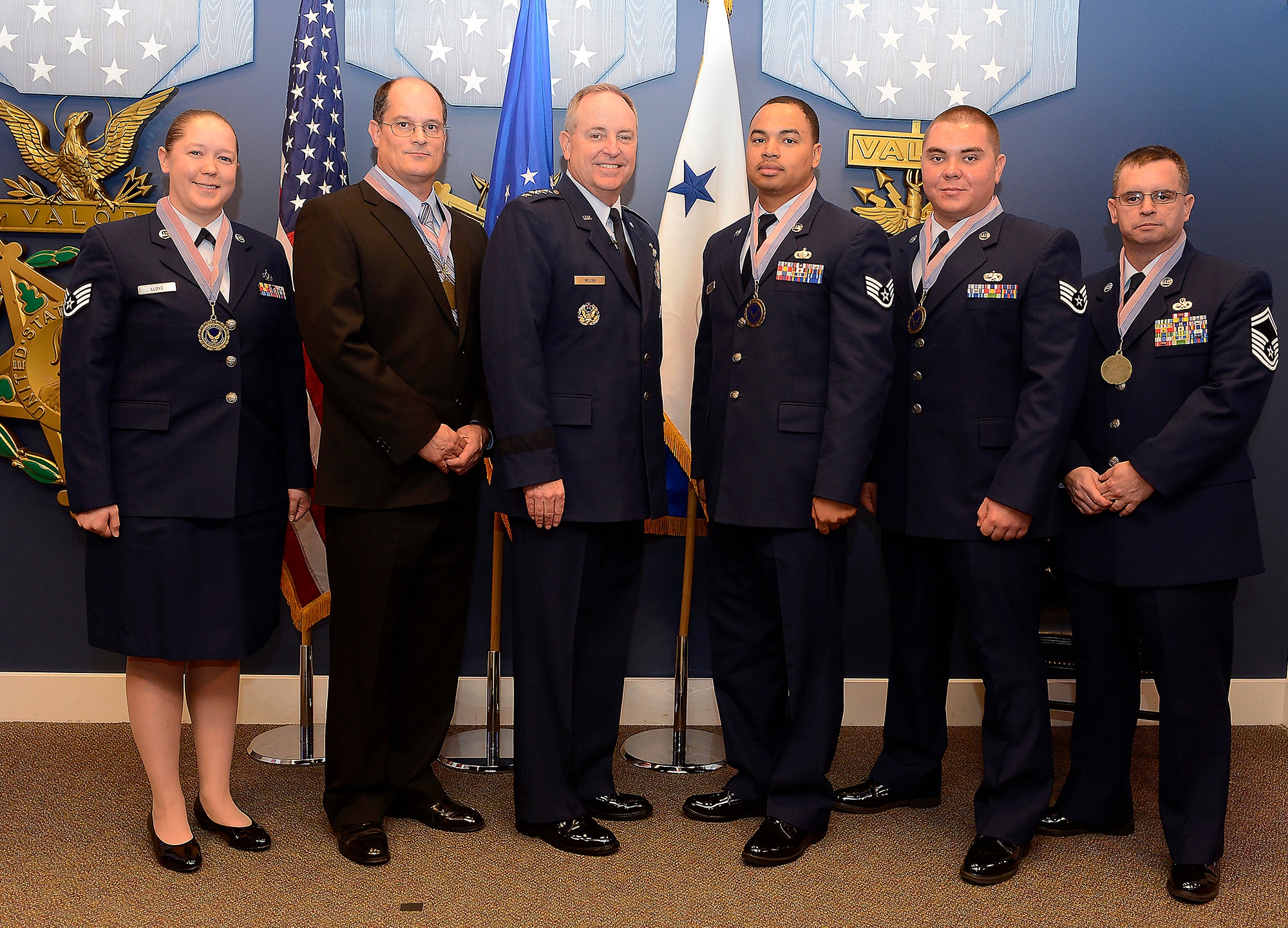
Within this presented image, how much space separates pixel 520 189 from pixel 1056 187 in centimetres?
193

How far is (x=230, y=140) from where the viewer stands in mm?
2537

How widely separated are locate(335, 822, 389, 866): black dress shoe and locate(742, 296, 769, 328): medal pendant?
163cm

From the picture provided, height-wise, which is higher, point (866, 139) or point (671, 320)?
point (866, 139)

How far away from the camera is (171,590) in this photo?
2.42 metres

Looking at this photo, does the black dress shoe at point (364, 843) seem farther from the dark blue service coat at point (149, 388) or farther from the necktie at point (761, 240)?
the necktie at point (761, 240)

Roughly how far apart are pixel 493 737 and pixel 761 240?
1803 mm

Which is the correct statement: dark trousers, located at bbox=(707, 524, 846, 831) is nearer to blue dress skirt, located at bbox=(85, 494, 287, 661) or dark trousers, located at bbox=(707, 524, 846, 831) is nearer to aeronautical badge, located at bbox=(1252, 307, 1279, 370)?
aeronautical badge, located at bbox=(1252, 307, 1279, 370)

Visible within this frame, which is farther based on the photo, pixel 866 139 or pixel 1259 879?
pixel 866 139

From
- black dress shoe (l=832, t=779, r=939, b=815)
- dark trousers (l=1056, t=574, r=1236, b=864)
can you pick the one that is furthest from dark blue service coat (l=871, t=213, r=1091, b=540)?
black dress shoe (l=832, t=779, r=939, b=815)

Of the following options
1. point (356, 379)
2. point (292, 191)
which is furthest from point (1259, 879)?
point (292, 191)

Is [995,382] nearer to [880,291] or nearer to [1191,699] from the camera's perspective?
[880,291]

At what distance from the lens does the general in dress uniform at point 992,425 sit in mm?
2479

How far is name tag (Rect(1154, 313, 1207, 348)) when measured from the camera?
8.23ft

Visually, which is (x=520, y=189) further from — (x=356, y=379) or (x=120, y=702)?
(x=120, y=702)
